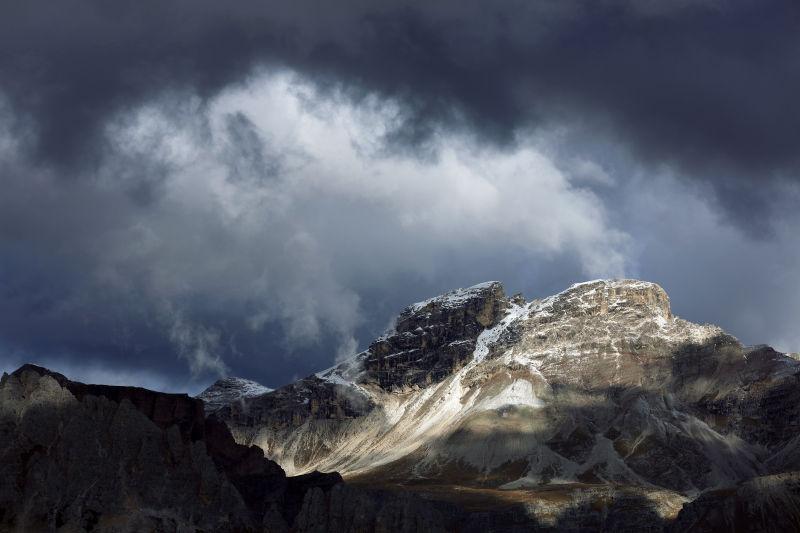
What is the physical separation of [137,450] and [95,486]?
12.4m

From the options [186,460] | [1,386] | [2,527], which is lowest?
[2,527]

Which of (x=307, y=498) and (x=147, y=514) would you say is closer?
(x=147, y=514)

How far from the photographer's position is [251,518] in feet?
586

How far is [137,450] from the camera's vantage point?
176500 mm

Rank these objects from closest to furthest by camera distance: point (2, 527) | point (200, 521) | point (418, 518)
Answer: point (2, 527) < point (200, 521) < point (418, 518)

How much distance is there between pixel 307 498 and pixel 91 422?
42.5 metres

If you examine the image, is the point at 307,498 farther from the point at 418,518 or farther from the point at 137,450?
the point at 137,450

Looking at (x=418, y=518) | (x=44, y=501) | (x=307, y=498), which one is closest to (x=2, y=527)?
(x=44, y=501)

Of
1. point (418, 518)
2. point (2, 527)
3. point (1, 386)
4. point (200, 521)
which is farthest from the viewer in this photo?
point (418, 518)

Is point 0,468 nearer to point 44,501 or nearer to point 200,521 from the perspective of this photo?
point 44,501

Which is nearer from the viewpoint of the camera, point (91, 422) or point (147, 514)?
point (147, 514)

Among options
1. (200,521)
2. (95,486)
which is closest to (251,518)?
(200,521)

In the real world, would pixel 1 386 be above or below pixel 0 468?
above

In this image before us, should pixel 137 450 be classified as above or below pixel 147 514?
above
